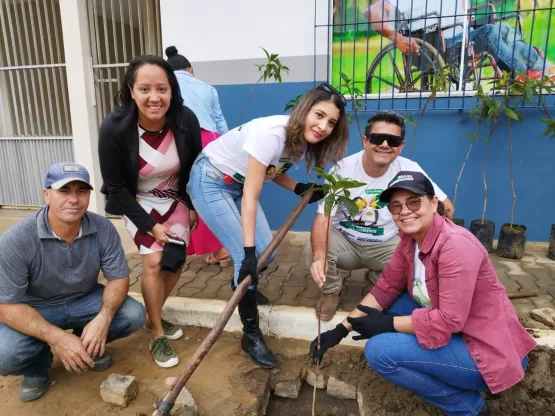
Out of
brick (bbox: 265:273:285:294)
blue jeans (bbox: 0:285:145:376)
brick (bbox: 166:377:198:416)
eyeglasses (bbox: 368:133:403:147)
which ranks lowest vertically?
brick (bbox: 166:377:198:416)

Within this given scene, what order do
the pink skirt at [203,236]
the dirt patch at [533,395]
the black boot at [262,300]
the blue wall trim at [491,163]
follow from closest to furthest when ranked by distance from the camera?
the dirt patch at [533,395] → the black boot at [262,300] → the pink skirt at [203,236] → the blue wall trim at [491,163]

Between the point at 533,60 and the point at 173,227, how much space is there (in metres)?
3.59

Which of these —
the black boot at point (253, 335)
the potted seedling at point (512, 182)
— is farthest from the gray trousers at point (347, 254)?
the potted seedling at point (512, 182)

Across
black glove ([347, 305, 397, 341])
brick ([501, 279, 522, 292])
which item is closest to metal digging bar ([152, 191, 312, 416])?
black glove ([347, 305, 397, 341])

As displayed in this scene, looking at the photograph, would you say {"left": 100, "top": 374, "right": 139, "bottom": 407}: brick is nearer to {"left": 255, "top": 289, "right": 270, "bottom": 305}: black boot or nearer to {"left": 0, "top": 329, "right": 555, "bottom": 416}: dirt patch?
{"left": 0, "top": 329, "right": 555, "bottom": 416}: dirt patch

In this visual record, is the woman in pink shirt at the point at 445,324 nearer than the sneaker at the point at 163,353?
Yes

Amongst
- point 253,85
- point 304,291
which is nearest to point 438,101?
point 253,85

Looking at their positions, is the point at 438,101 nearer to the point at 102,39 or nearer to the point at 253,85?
the point at 253,85

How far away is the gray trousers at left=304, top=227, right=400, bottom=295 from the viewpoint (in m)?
2.83

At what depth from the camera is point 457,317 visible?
1799mm

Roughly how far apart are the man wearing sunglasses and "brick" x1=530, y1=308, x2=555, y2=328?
847mm

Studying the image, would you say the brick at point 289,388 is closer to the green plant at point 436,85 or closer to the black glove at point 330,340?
the black glove at point 330,340

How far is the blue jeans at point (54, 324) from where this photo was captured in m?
2.15

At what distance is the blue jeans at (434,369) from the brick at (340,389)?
1.45 ft
